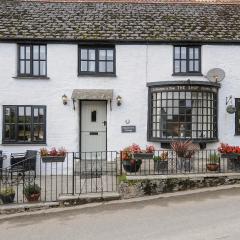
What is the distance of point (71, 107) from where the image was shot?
14.7 m

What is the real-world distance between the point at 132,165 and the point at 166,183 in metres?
1.14

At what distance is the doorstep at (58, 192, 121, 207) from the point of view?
9781 mm

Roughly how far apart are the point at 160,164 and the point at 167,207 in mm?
2141

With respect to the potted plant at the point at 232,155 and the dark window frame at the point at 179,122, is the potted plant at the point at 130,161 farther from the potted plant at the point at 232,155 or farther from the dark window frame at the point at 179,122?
the dark window frame at the point at 179,122

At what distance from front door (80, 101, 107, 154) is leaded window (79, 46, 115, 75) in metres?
1.27

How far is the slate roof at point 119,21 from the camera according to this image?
14.9 meters

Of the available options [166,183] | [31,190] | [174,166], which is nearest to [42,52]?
[31,190]

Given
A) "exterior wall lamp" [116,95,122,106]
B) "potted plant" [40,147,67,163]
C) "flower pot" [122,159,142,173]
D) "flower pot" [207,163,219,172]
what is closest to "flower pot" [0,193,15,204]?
"potted plant" [40,147,67,163]

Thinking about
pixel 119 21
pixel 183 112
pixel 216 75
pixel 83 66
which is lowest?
pixel 183 112

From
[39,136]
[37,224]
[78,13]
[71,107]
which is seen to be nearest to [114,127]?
[71,107]

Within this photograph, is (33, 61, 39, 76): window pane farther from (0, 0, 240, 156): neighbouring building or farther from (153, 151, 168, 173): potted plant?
(153, 151, 168, 173): potted plant

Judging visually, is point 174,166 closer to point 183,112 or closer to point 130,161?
point 130,161

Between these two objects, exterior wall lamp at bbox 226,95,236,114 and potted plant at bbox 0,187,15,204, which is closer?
potted plant at bbox 0,187,15,204

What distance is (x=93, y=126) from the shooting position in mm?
15141
